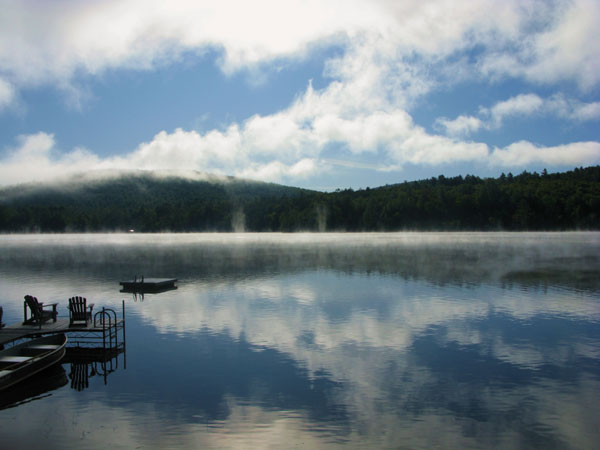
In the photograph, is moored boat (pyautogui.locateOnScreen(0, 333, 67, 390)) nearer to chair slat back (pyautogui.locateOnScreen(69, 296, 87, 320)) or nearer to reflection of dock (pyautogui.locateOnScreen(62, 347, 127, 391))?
reflection of dock (pyautogui.locateOnScreen(62, 347, 127, 391))

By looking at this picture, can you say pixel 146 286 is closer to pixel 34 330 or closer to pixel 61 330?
pixel 34 330

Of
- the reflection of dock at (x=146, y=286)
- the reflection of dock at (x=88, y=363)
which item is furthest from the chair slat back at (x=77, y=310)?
the reflection of dock at (x=146, y=286)

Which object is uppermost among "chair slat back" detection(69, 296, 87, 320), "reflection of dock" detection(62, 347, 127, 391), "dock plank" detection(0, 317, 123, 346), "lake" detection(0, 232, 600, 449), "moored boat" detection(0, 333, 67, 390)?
"chair slat back" detection(69, 296, 87, 320)

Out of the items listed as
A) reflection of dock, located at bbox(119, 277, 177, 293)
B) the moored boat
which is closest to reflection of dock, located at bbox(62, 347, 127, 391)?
the moored boat

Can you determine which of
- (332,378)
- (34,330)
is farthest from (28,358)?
(332,378)

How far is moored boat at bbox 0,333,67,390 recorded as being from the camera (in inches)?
579

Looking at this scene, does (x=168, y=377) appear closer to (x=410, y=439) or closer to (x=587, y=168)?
(x=410, y=439)

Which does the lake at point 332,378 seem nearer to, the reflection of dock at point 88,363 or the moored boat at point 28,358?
the reflection of dock at point 88,363

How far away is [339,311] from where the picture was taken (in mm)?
26844

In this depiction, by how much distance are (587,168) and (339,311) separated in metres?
205

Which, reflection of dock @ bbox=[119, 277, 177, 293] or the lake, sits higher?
reflection of dock @ bbox=[119, 277, 177, 293]

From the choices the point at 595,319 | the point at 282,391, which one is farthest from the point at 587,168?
the point at 282,391

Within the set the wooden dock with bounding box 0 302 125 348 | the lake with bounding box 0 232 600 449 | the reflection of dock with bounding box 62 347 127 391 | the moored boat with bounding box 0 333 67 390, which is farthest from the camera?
the wooden dock with bounding box 0 302 125 348

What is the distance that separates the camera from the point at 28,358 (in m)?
15.4
